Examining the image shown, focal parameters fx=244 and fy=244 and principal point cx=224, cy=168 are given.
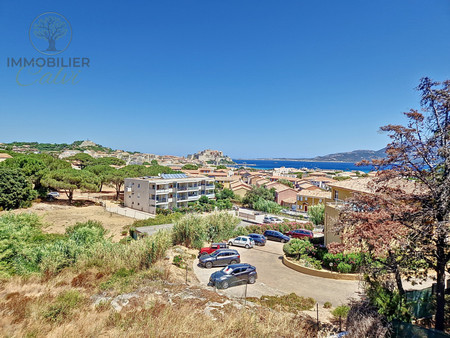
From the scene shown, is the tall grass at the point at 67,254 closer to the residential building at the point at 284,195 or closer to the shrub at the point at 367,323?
the shrub at the point at 367,323

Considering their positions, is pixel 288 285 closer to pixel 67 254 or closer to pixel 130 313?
pixel 130 313

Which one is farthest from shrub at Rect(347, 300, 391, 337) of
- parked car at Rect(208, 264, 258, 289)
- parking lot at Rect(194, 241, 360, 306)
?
parked car at Rect(208, 264, 258, 289)

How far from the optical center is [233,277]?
51.6 feet

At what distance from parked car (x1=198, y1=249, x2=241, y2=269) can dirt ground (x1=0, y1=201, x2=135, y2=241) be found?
50.2 feet

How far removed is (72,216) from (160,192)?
15.3m

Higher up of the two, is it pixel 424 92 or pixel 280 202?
pixel 424 92

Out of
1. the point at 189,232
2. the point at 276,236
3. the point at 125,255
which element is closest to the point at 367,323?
the point at 125,255

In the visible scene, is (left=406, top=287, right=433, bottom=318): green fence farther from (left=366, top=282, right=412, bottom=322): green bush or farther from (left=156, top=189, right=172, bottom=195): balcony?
(left=156, top=189, right=172, bottom=195): balcony

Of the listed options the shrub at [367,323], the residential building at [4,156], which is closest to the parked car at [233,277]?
the shrub at [367,323]

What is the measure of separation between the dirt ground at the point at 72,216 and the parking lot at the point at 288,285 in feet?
61.3

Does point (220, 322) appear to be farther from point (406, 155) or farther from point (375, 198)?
point (406, 155)

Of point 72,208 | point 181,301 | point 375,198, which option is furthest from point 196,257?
point 72,208

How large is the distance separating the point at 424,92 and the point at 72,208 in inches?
1987

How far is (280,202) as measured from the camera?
63.5 m
